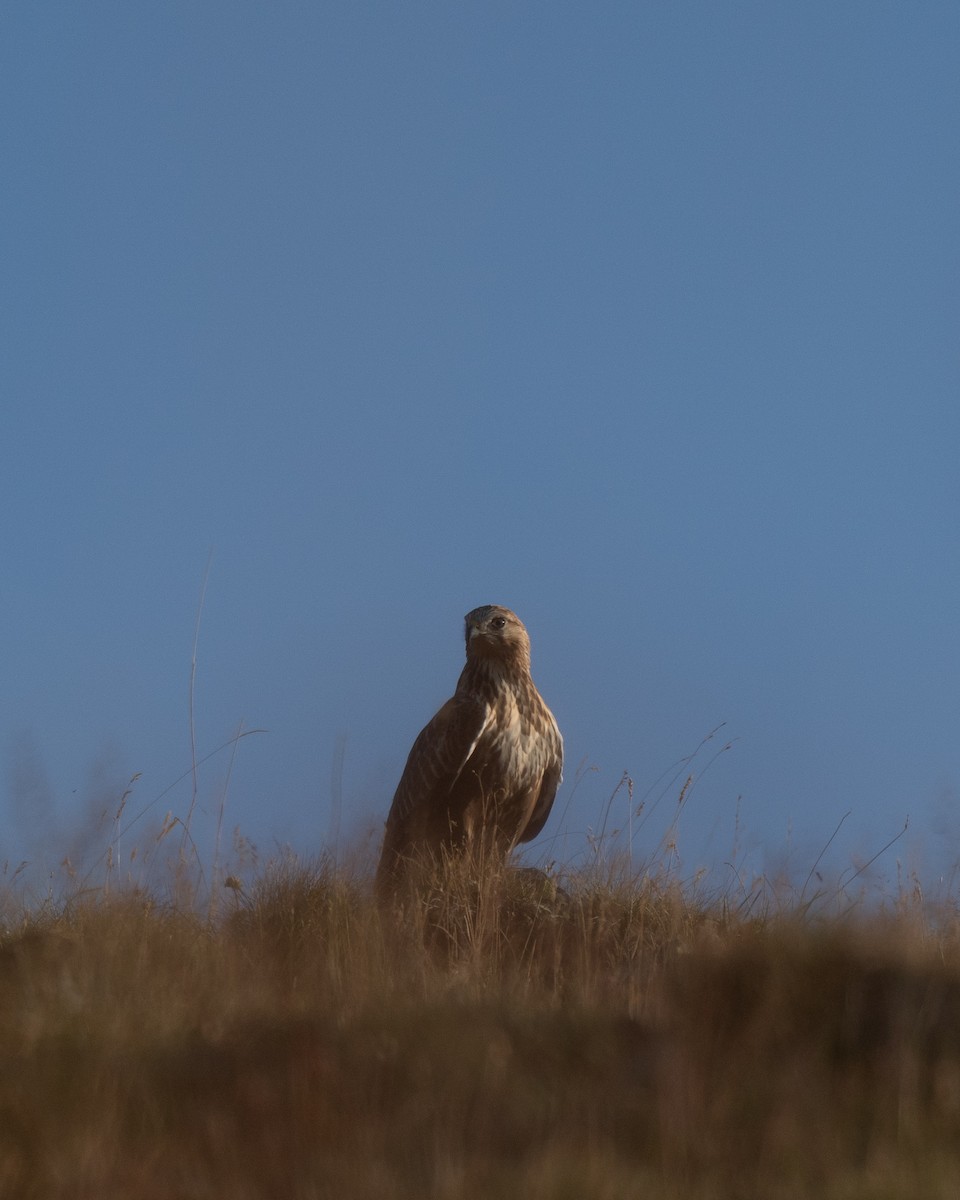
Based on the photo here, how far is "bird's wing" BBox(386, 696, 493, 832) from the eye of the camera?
9047 mm

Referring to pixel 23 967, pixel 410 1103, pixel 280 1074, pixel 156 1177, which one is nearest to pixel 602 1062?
pixel 410 1103

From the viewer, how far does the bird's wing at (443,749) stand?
9047mm

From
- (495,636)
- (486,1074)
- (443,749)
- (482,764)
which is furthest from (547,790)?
(486,1074)

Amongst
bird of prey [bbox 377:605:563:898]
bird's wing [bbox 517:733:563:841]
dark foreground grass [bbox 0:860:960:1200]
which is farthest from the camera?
bird's wing [bbox 517:733:563:841]

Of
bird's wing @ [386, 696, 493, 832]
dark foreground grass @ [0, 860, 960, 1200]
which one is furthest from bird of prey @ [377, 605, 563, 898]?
dark foreground grass @ [0, 860, 960, 1200]

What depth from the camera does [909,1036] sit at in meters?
4.14

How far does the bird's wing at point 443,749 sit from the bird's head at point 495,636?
1.24ft

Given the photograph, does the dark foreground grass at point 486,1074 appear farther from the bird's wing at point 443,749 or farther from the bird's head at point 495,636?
the bird's head at point 495,636

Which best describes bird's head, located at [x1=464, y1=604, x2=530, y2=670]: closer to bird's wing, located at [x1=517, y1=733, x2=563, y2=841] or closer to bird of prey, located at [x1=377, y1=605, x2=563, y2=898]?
bird of prey, located at [x1=377, y1=605, x2=563, y2=898]

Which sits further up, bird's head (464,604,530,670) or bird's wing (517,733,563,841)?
bird's head (464,604,530,670)

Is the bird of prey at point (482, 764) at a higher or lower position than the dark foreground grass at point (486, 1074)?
higher

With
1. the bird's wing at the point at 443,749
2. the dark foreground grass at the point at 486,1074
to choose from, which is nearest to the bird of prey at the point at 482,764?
the bird's wing at the point at 443,749

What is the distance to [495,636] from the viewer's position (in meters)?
9.48

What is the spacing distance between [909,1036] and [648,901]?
3788 mm
